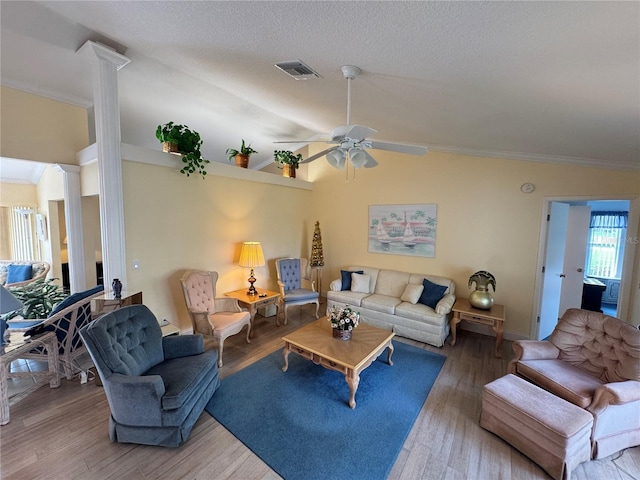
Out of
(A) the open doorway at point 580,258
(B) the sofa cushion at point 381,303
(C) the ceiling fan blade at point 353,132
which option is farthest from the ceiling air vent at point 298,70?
(A) the open doorway at point 580,258

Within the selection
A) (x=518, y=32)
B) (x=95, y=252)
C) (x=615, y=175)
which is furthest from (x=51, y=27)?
(x=615, y=175)

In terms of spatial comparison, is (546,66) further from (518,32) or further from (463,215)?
(463,215)

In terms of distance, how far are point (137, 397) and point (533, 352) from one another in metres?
3.58

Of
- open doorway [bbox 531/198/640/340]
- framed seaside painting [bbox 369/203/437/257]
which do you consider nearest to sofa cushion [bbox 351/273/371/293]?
framed seaside painting [bbox 369/203/437/257]

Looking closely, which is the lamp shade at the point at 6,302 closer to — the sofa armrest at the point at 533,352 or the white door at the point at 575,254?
the sofa armrest at the point at 533,352

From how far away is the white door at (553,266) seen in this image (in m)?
3.85

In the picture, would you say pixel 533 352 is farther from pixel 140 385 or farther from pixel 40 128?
pixel 40 128

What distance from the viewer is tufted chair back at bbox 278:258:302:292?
16.5ft

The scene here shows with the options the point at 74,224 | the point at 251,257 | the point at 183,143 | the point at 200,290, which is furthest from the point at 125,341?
the point at 74,224

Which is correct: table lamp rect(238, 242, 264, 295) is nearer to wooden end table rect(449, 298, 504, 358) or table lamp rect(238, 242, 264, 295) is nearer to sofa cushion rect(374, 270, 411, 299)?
sofa cushion rect(374, 270, 411, 299)

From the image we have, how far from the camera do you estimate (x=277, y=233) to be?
542 centimetres

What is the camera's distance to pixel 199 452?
2094 millimetres

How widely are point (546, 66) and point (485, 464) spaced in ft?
9.00

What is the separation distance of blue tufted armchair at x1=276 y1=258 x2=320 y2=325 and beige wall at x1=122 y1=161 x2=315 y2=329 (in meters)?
0.43
